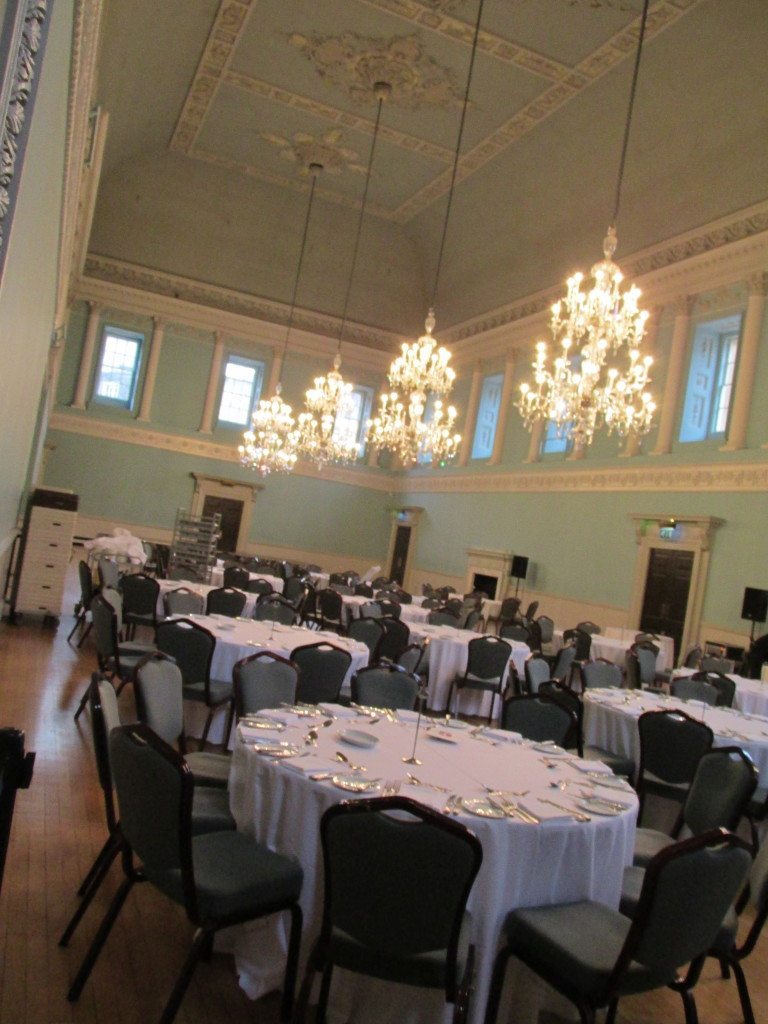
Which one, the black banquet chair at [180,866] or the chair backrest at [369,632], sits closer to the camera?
the black banquet chair at [180,866]

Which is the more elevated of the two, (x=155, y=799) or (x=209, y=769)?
(x=155, y=799)

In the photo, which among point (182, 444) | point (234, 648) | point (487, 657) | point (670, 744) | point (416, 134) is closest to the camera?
point (670, 744)

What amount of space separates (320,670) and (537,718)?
1488mm

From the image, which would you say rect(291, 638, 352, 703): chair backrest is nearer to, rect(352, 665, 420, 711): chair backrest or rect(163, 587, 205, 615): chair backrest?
rect(352, 665, 420, 711): chair backrest

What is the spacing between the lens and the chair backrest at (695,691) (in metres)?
6.79

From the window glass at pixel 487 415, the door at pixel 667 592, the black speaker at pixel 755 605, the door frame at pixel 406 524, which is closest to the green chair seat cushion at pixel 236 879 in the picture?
the black speaker at pixel 755 605

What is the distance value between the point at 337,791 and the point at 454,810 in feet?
1.31

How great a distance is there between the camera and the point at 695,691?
6812mm

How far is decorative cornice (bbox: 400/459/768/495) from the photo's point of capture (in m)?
12.2

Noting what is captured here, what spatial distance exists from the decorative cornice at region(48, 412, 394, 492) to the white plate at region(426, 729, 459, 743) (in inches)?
706

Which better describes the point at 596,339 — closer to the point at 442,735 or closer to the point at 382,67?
the point at 442,735

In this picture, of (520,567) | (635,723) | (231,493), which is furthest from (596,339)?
(231,493)

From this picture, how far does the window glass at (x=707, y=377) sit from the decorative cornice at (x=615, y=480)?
0.84 meters

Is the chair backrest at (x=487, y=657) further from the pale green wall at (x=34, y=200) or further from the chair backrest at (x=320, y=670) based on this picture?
the pale green wall at (x=34, y=200)
